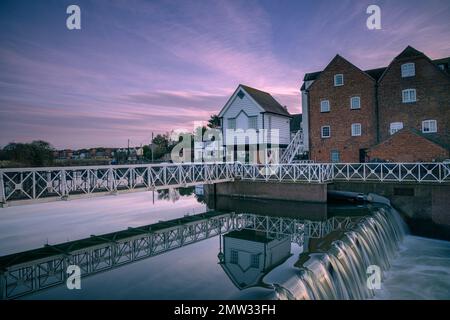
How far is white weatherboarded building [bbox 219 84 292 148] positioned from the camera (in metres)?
25.7

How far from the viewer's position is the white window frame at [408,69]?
76.7ft

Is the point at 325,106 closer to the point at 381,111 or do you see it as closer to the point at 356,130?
the point at 356,130

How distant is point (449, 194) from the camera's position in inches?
612

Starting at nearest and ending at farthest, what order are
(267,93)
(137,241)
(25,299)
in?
(25,299) < (137,241) < (267,93)

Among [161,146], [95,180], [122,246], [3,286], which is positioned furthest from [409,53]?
[161,146]

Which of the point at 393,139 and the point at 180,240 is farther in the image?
the point at 393,139

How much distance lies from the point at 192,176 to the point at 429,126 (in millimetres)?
19353

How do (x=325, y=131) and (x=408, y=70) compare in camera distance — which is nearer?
(x=408, y=70)

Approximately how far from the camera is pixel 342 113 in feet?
85.8

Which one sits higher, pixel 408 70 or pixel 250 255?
pixel 408 70
